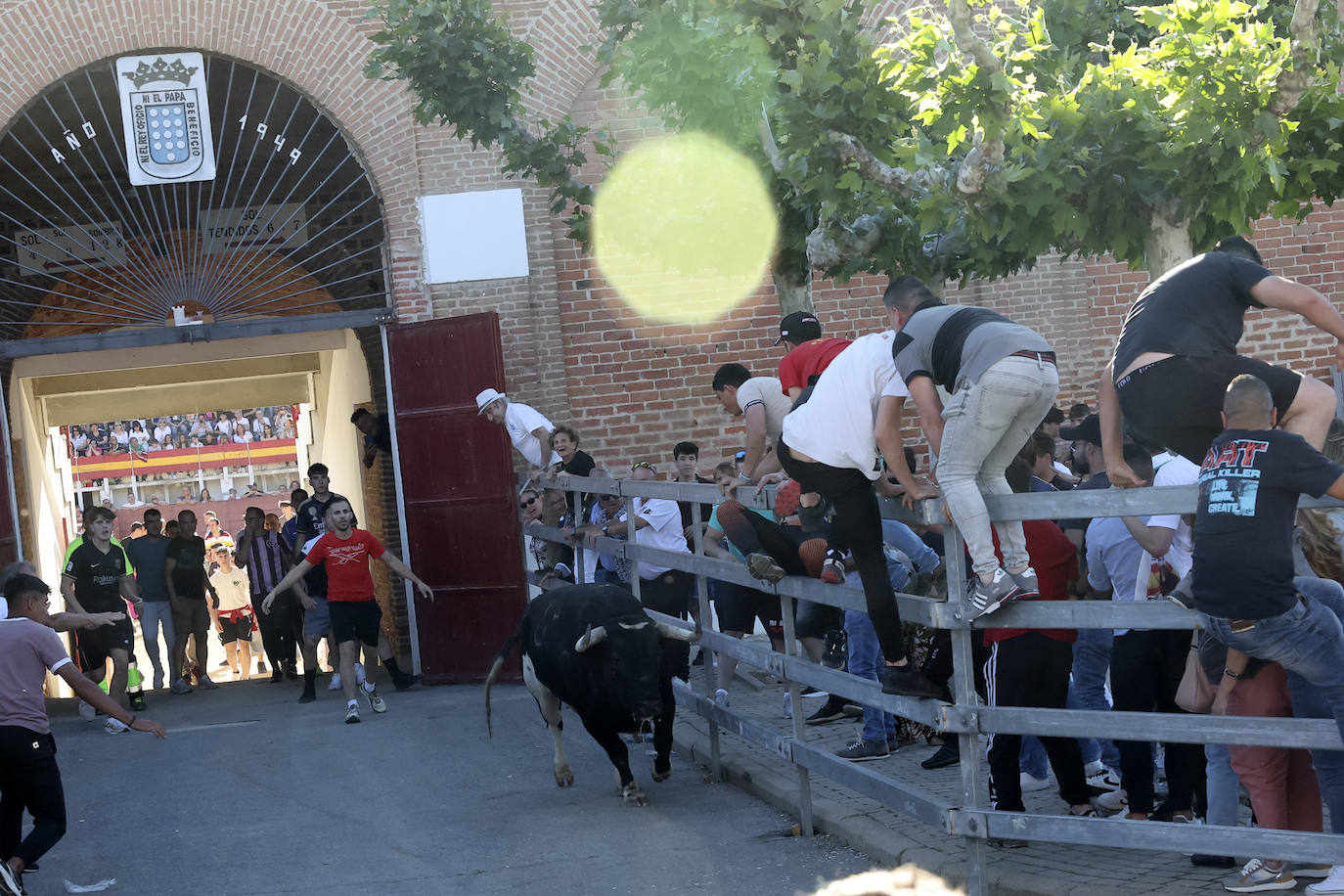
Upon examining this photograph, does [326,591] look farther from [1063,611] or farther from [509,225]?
[1063,611]

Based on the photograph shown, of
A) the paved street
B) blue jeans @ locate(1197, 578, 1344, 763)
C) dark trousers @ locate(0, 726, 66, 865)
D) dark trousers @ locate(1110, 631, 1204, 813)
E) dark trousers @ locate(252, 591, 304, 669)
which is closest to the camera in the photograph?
blue jeans @ locate(1197, 578, 1344, 763)

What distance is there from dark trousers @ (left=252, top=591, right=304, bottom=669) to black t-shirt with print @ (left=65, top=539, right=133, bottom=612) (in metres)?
1.58

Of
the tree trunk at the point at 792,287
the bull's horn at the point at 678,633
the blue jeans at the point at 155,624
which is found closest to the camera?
the bull's horn at the point at 678,633

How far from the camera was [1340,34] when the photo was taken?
9945 mm

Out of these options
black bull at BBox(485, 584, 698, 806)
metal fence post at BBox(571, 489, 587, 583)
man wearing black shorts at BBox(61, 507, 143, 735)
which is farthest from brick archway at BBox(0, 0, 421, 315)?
black bull at BBox(485, 584, 698, 806)

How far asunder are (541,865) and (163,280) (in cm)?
924

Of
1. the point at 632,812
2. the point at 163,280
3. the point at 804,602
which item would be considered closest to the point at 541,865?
the point at 632,812

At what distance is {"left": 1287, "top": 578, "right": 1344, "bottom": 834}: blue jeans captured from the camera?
4863 mm

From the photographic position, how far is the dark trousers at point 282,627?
1478 centimetres

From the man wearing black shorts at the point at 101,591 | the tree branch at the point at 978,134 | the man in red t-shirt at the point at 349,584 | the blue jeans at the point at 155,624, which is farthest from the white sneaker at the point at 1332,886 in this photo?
the blue jeans at the point at 155,624

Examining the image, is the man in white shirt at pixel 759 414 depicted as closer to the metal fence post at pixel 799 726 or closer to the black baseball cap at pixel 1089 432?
the metal fence post at pixel 799 726

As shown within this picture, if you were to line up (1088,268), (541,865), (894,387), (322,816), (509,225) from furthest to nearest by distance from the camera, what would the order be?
(1088,268)
(509,225)
(322,816)
(541,865)
(894,387)

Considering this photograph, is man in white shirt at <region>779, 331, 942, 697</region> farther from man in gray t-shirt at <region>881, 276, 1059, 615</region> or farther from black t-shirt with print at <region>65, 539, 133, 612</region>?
black t-shirt with print at <region>65, 539, 133, 612</region>

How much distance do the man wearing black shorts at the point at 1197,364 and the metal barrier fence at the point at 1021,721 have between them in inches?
18.5
